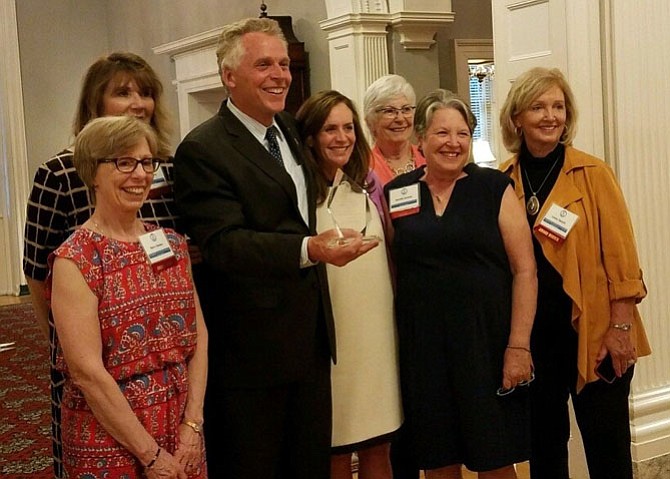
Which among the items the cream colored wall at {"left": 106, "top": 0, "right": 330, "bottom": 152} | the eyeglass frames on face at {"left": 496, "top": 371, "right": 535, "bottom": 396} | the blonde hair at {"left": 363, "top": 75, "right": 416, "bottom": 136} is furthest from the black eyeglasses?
the cream colored wall at {"left": 106, "top": 0, "right": 330, "bottom": 152}

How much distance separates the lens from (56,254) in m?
1.92

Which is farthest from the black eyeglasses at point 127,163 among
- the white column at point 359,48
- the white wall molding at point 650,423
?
the white column at point 359,48

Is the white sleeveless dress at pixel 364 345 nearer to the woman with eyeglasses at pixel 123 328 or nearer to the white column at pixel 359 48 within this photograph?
the woman with eyeglasses at pixel 123 328

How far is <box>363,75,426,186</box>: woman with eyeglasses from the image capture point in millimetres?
3201

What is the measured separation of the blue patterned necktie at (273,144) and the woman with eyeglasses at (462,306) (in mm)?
435

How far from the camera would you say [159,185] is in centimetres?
233

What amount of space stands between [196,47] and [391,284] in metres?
6.40

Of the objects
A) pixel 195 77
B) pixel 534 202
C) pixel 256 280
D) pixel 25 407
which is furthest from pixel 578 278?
pixel 195 77

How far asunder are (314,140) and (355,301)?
0.48 metres

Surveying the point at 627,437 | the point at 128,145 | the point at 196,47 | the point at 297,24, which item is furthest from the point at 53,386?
the point at 196,47

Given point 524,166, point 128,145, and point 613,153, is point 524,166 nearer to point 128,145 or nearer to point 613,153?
point 613,153

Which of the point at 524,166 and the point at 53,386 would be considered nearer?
the point at 53,386

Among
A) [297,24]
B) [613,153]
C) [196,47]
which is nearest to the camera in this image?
[613,153]

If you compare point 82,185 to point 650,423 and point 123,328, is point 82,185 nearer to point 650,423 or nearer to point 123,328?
point 123,328
